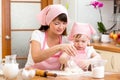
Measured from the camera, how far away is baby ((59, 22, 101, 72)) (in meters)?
2.16

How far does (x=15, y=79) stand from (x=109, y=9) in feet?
9.72

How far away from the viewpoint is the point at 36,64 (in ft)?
7.64

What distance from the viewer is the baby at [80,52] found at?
2162 mm

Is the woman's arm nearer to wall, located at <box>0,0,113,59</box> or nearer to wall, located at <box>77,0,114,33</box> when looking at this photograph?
wall, located at <box>0,0,113,59</box>

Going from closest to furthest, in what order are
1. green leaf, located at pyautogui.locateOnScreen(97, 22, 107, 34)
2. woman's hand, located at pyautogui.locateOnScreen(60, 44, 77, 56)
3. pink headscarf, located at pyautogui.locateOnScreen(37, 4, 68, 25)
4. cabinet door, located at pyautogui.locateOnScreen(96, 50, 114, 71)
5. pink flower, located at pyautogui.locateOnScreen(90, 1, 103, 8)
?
woman's hand, located at pyautogui.locateOnScreen(60, 44, 77, 56)
pink headscarf, located at pyautogui.locateOnScreen(37, 4, 68, 25)
cabinet door, located at pyautogui.locateOnScreen(96, 50, 114, 71)
pink flower, located at pyautogui.locateOnScreen(90, 1, 103, 8)
green leaf, located at pyautogui.locateOnScreen(97, 22, 107, 34)

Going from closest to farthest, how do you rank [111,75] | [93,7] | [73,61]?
1. [111,75]
2. [73,61]
3. [93,7]

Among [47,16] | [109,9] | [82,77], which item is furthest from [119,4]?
[82,77]

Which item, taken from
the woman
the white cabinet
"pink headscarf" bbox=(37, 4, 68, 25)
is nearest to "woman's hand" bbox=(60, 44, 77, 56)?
the woman

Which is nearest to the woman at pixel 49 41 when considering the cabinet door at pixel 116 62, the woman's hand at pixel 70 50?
the woman's hand at pixel 70 50

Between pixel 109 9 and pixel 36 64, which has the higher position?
pixel 109 9

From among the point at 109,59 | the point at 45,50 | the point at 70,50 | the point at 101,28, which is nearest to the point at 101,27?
the point at 101,28

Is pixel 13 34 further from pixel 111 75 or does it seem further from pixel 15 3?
pixel 111 75

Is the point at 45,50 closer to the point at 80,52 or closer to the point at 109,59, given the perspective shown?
the point at 80,52

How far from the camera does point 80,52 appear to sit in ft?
7.73
